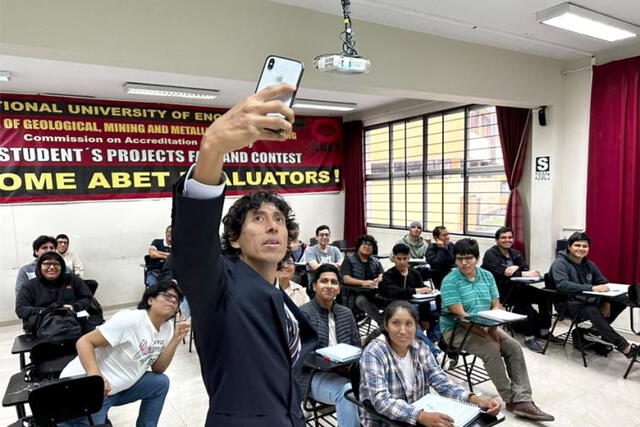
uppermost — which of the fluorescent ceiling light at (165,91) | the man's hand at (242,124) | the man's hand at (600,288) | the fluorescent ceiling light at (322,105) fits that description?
the fluorescent ceiling light at (322,105)

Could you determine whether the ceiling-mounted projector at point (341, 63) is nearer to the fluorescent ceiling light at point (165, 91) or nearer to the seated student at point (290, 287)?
the seated student at point (290, 287)

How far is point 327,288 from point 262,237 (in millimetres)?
1934

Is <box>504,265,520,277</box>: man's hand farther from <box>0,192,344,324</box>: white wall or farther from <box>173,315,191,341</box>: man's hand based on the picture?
<box>0,192,344,324</box>: white wall

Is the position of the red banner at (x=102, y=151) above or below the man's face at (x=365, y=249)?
above

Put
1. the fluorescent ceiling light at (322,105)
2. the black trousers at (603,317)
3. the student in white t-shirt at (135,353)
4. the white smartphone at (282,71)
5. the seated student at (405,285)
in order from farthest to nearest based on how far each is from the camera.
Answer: the fluorescent ceiling light at (322,105) → the seated student at (405,285) → the black trousers at (603,317) → the student in white t-shirt at (135,353) → the white smartphone at (282,71)

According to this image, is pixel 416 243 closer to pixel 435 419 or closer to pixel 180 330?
pixel 180 330

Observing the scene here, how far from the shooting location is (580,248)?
3879mm

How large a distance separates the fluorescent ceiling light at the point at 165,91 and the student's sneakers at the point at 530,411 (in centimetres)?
478

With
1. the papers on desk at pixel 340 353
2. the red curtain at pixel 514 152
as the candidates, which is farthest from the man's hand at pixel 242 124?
the red curtain at pixel 514 152

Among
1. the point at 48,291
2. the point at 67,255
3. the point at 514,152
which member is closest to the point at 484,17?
the point at 514,152

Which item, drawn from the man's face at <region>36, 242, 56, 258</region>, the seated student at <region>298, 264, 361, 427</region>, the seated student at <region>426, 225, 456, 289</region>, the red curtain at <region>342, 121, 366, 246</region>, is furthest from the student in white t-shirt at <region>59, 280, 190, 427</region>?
the red curtain at <region>342, 121, 366, 246</region>

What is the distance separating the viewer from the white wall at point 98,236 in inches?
210

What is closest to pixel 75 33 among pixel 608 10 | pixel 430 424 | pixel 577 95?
pixel 430 424

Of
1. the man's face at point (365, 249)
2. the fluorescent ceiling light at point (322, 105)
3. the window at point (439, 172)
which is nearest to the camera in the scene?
the man's face at point (365, 249)
